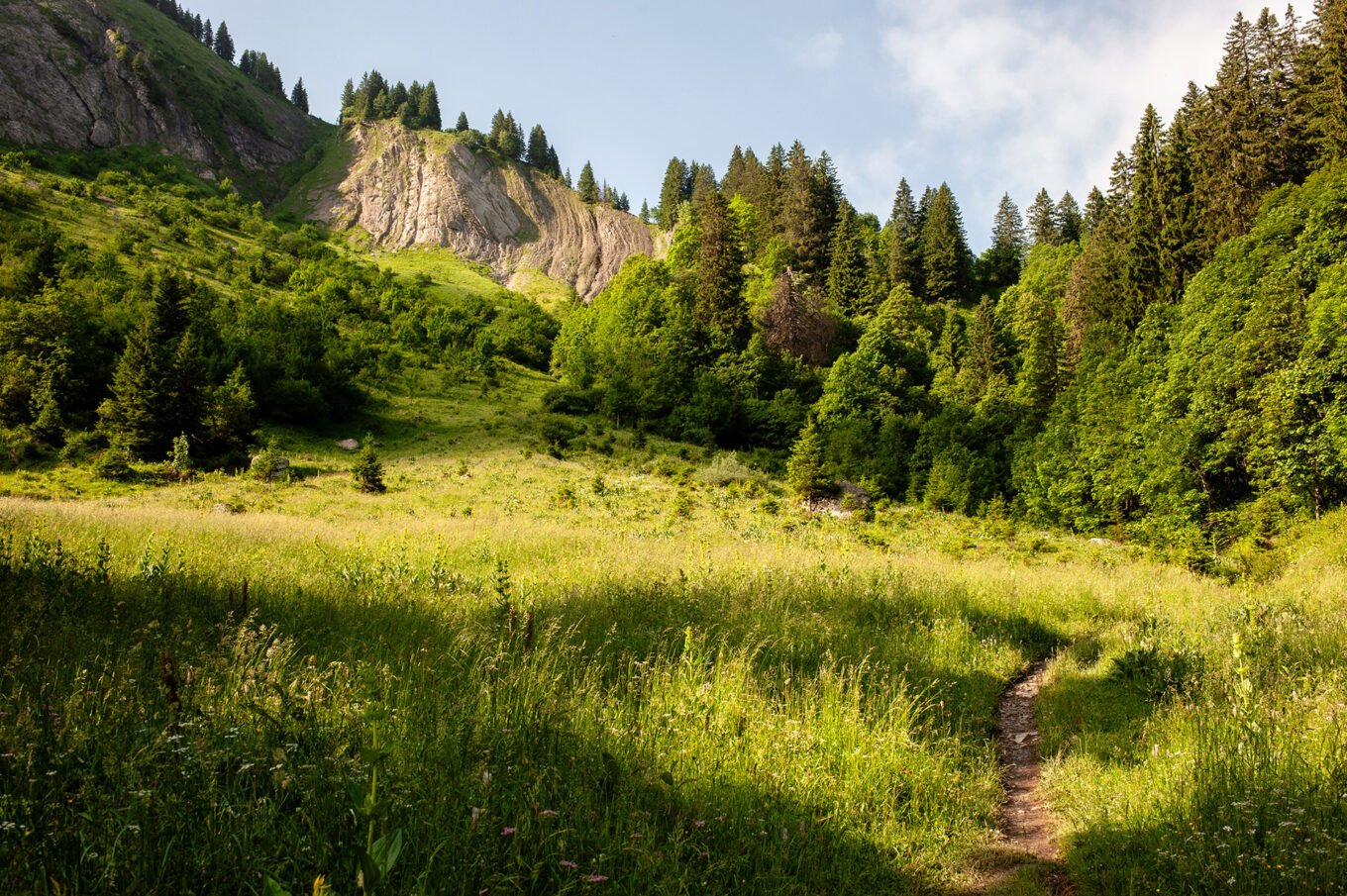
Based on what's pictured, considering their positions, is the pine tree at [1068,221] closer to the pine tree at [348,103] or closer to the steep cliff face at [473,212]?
the steep cliff face at [473,212]

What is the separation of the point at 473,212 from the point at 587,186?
28.6 meters

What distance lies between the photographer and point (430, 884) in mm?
2727

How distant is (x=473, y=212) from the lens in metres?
116

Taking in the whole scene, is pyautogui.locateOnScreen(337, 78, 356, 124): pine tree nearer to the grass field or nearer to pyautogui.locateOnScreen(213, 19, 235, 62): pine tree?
pyautogui.locateOnScreen(213, 19, 235, 62): pine tree

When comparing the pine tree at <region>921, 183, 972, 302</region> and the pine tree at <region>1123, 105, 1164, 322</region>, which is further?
the pine tree at <region>921, 183, 972, 302</region>

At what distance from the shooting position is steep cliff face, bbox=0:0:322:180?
9512 cm

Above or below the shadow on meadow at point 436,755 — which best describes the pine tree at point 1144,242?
above

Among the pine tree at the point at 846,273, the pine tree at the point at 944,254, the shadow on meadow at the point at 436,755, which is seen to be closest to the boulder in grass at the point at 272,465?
the shadow on meadow at the point at 436,755

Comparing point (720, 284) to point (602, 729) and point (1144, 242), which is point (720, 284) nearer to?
point (1144, 242)

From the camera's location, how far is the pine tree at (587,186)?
436 ft

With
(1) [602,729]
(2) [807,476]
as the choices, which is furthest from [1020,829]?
(2) [807,476]

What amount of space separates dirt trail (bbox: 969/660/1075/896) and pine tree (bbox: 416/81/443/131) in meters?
158

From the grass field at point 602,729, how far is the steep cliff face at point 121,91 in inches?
5131

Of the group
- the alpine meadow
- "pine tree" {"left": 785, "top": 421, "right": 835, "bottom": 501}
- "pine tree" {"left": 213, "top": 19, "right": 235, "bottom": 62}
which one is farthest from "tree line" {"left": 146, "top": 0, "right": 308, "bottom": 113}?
"pine tree" {"left": 785, "top": 421, "right": 835, "bottom": 501}
